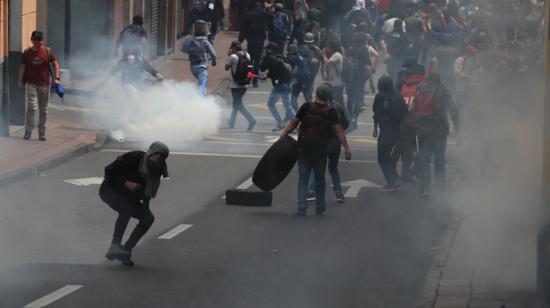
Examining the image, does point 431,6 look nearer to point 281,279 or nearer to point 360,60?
point 360,60

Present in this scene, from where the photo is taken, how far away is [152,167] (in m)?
12.9

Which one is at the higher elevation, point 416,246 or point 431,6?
point 431,6

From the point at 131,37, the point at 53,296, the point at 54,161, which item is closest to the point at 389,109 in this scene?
the point at 54,161

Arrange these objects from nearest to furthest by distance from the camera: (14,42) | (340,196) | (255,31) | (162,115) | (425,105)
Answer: (340,196)
(425,105)
(14,42)
(162,115)
(255,31)

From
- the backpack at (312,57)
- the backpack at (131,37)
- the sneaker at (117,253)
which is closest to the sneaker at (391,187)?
the sneaker at (117,253)

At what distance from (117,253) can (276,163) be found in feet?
13.4

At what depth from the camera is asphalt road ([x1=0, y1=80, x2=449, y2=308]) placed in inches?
478

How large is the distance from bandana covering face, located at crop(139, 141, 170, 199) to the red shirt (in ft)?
28.1

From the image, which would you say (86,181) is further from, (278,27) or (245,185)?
(278,27)

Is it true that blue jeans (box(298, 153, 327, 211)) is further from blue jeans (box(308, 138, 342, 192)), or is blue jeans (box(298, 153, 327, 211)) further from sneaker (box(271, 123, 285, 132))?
sneaker (box(271, 123, 285, 132))

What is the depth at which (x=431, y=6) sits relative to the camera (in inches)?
1293

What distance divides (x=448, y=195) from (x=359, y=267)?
5119mm

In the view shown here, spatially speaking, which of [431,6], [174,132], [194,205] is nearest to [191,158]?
[174,132]

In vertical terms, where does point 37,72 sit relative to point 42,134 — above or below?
above
